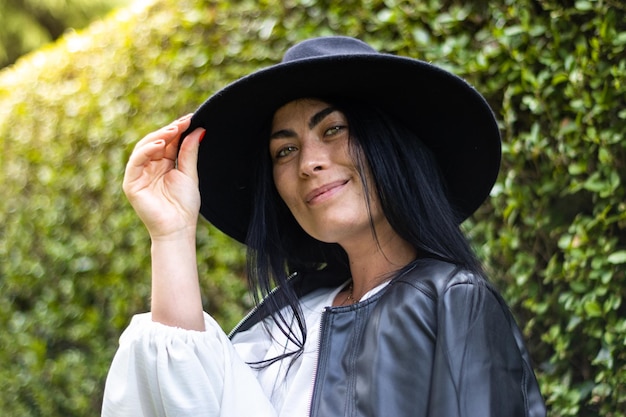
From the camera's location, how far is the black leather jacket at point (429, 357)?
1572 millimetres

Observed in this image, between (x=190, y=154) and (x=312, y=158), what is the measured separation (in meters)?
0.36

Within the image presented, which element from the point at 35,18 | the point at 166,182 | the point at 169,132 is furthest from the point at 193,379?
the point at 35,18

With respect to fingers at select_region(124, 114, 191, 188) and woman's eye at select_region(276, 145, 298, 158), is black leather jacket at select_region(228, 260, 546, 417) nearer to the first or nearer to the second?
woman's eye at select_region(276, 145, 298, 158)

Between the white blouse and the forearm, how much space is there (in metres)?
0.03

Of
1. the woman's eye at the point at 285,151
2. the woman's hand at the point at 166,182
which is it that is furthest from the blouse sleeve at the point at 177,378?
the woman's eye at the point at 285,151

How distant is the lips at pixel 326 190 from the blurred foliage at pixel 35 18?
34.4 ft

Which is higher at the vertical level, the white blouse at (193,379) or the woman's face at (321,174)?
the woman's face at (321,174)

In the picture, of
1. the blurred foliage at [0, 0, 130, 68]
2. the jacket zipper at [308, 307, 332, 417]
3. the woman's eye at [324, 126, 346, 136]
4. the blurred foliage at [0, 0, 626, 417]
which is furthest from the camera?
the blurred foliage at [0, 0, 130, 68]

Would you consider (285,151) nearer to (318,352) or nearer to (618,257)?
(318,352)

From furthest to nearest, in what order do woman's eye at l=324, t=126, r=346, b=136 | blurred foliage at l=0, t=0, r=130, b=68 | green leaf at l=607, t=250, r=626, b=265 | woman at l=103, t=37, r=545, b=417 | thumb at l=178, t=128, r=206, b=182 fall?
blurred foliage at l=0, t=0, r=130, b=68 < green leaf at l=607, t=250, r=626, b=265 < thumb at l=178, t=128, r=206, b=182 < woman's eye at l=324, t=126, r=346, b=136 < woman at l=103, t=37, r=545, b=417

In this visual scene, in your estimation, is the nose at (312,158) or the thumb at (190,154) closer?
the nose at (312,158)

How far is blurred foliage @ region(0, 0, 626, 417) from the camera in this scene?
92.0 inches

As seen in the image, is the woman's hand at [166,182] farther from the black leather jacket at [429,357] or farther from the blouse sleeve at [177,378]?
the black leather jacket at [429,357]

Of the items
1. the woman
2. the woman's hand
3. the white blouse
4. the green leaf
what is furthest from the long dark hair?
the green leaf
